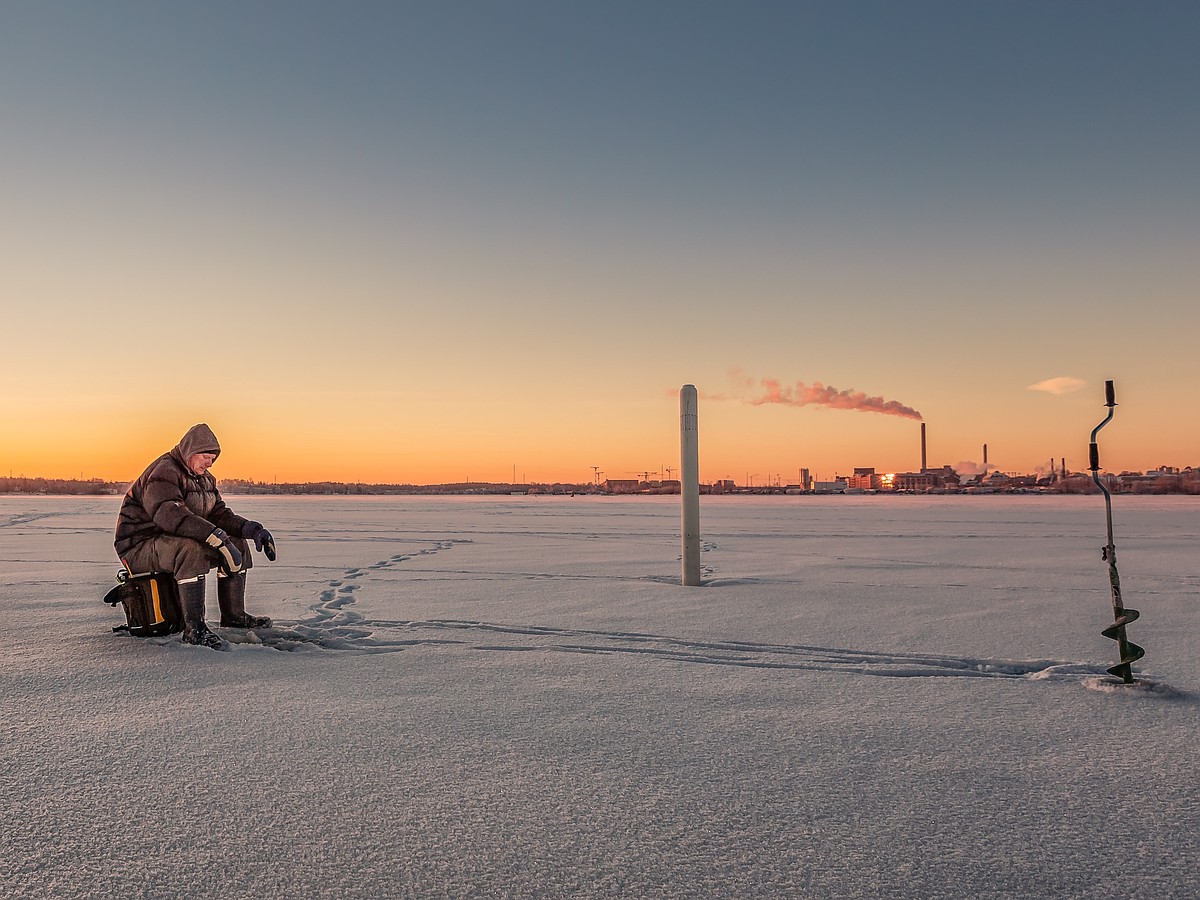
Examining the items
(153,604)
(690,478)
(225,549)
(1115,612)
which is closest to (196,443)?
(225,549)

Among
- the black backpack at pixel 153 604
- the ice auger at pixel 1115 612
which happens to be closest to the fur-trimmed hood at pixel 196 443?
the black backpack at pixel 153 604

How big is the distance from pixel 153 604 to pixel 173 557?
351mm

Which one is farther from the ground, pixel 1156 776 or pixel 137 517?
pixel 137 517

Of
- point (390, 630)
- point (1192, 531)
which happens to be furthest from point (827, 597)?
point (1192, 531)

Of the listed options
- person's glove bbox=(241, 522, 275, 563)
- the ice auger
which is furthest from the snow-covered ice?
person's glove bbox=(241, 522, 275, 563)

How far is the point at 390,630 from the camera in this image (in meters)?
5.29

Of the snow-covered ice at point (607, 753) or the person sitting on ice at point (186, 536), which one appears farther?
the person sitting on ice at point (186, 536)

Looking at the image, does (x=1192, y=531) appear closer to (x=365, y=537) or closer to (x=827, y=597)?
(x=827, y=597)

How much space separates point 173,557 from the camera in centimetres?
482

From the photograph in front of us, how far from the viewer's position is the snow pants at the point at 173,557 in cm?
480

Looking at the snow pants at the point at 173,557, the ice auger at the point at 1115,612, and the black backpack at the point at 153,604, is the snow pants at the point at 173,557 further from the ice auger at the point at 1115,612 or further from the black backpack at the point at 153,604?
the ice auger at the point at 1115,612

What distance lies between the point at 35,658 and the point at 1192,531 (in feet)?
59.2

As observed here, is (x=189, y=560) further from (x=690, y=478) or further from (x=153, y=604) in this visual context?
(x=690, y=478)

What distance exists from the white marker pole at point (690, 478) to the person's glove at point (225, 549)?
160 inches
